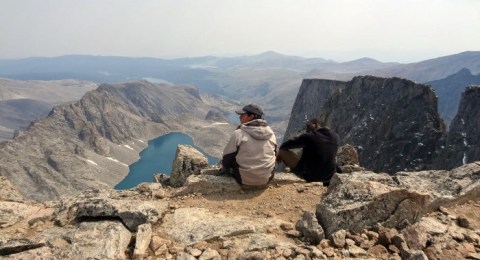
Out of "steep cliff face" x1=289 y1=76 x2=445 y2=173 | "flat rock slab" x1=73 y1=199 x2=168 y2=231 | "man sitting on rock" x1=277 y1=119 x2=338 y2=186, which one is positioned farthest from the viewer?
"steep cliff face" x1=289 y1=76 x2=445 y2=173

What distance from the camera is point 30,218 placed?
11.8 metres

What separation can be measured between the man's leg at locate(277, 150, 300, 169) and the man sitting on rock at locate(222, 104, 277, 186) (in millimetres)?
2579

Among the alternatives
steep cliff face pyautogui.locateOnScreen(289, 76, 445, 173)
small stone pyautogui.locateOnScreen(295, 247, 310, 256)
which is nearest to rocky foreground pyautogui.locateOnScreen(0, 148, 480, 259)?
small stone pyautogui.locateOnScreen(295, 247, 310, 256)

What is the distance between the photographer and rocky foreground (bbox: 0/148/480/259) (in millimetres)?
9000

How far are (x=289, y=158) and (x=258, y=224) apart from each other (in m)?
6.28

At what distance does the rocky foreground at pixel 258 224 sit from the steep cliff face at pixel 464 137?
10060cm

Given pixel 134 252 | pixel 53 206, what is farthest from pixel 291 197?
pixel 53 206

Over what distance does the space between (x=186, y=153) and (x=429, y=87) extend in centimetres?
12742

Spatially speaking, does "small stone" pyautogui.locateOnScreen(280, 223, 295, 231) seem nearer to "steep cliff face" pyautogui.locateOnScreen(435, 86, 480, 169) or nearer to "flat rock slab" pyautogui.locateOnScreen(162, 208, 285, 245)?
"flat rock slab" pyautogui.locateOnScreen(162, 208, 285, 245)

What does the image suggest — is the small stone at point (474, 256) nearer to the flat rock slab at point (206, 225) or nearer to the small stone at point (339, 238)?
the small stone at point (339, 238)

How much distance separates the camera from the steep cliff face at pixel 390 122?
11938 cm

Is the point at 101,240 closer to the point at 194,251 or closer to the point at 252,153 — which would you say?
the point at 194,251

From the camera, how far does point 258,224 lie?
11.0m

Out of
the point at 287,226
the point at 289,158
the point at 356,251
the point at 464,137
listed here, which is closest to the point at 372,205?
the point at 356,251
